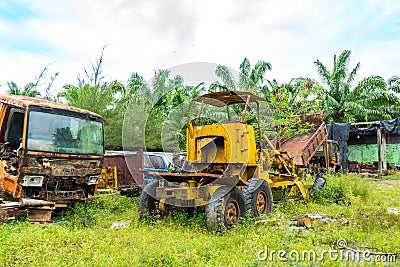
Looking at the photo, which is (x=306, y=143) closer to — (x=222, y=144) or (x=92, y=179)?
(x=222, y=144)

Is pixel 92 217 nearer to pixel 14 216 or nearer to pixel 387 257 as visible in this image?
pixel 14 216

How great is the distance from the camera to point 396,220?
6.72m

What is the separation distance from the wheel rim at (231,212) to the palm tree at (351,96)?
18464 mm

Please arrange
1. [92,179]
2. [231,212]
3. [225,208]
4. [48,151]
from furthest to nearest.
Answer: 1. [92,179]
2. [48,151]
3. [231,212]
4. [225,208]

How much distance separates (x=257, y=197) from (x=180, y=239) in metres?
2.29

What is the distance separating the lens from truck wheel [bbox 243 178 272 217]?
22.7ft

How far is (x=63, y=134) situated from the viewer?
7.88 meters

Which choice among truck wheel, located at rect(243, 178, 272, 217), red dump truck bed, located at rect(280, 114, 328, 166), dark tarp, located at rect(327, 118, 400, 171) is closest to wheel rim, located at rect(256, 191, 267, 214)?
truck wheel, located at rect(243, 178, 272, 217)

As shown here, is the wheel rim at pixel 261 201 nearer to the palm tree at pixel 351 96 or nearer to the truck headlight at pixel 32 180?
the truck headlight at pixel 32 180

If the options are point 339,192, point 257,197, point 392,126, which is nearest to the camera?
point 257,197

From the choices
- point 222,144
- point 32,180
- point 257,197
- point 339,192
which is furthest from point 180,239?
point 339,192

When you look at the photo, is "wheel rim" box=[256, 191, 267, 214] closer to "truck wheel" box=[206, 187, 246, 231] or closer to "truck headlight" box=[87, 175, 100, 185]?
"truck wheel" box=[206, 187, 246, 231]

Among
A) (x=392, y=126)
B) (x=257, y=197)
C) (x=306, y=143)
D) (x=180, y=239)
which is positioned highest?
(x=392, y=126)

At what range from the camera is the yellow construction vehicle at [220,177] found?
257 inches
